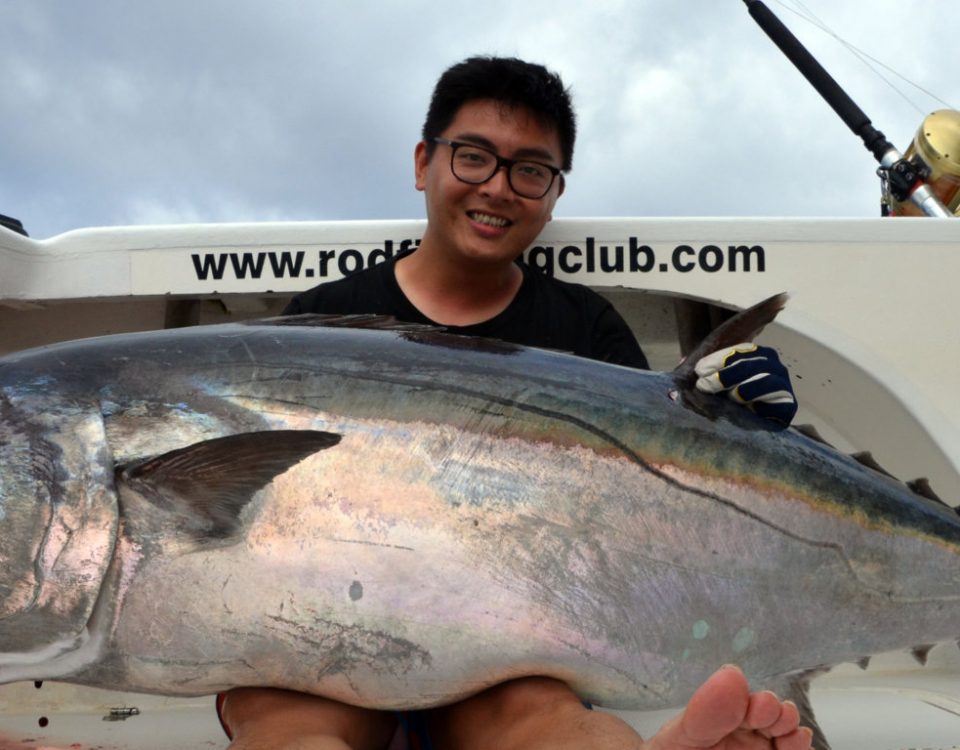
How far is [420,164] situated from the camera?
2.53m

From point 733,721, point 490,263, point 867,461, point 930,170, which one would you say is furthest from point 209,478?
point 930,170

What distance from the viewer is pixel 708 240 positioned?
272 centimetres

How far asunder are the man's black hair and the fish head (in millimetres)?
1350

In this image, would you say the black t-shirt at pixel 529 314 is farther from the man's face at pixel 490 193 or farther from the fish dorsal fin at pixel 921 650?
the fish dorsal fin at pixel 921 650

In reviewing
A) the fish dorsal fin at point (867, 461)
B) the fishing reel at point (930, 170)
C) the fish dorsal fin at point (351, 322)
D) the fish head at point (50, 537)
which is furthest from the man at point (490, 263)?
the fishing reel at point (930, 170)

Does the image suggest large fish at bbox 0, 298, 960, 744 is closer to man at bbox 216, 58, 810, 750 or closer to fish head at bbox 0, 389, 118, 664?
fish head at bbox 0, 389, 118, 664

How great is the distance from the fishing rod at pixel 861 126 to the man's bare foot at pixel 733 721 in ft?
10.8

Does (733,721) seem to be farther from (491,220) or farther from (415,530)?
(491,220)

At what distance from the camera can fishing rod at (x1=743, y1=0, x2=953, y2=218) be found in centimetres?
409

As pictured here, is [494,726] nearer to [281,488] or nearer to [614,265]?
[281,488]

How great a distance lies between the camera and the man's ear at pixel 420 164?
8.16 ft

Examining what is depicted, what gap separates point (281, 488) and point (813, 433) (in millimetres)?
1102

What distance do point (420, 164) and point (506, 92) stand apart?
37cm

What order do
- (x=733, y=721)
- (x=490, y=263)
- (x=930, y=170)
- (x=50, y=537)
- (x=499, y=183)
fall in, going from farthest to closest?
1. (x=930, y=170)
2. (x=490, y=263)
3. (x=499, y=183)
4. (x=50, y=537)
5. (x=733, y=721)
